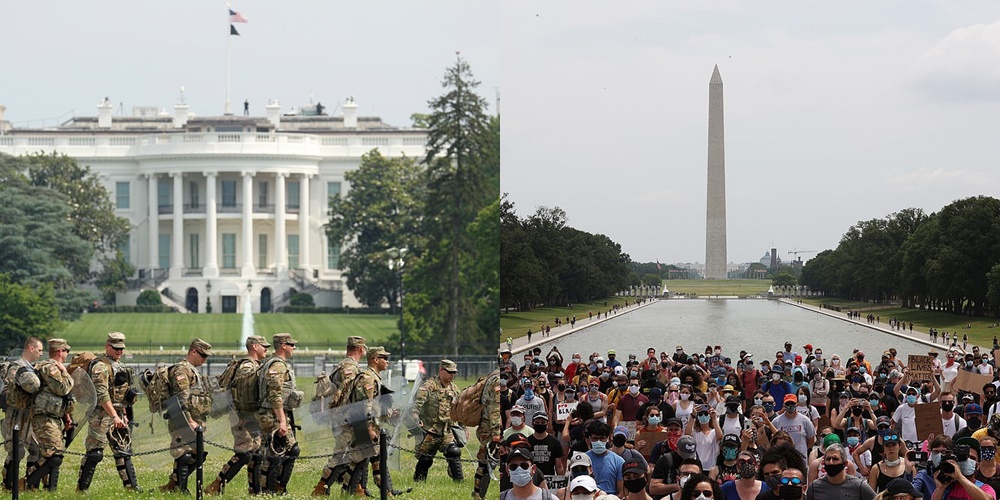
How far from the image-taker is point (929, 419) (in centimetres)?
1633

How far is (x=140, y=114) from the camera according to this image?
330ft

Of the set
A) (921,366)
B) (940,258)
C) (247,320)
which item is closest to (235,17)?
(247,320)

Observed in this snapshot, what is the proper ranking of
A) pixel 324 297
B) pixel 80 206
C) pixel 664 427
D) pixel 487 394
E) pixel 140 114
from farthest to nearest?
pixel 140 114 < pixel 324 297 < pixel 80 206 < pixel 487 394 < pixel 664 427

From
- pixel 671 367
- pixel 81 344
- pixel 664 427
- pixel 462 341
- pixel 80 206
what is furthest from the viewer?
pixel 80 206

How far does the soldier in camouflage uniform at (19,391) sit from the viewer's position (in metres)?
15.3

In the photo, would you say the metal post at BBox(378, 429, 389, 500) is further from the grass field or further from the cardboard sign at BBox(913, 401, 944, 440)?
the cardboard sign at BBox(913, 401, 944, 440)

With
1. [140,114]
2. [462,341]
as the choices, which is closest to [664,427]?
[462,341]

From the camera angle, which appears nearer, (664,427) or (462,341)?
(664,427)

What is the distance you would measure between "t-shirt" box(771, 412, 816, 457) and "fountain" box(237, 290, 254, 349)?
48.4 m

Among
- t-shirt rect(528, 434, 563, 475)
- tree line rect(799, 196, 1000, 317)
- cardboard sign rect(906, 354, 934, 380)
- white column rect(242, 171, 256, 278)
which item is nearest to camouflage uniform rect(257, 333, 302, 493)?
t-shirt rect(528, 434, 563, 475)

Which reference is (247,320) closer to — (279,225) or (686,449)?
(279,225)

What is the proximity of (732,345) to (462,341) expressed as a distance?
21837mm

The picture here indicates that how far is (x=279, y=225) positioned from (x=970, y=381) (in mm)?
73040

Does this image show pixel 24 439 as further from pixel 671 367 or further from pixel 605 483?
pixel 671 367
